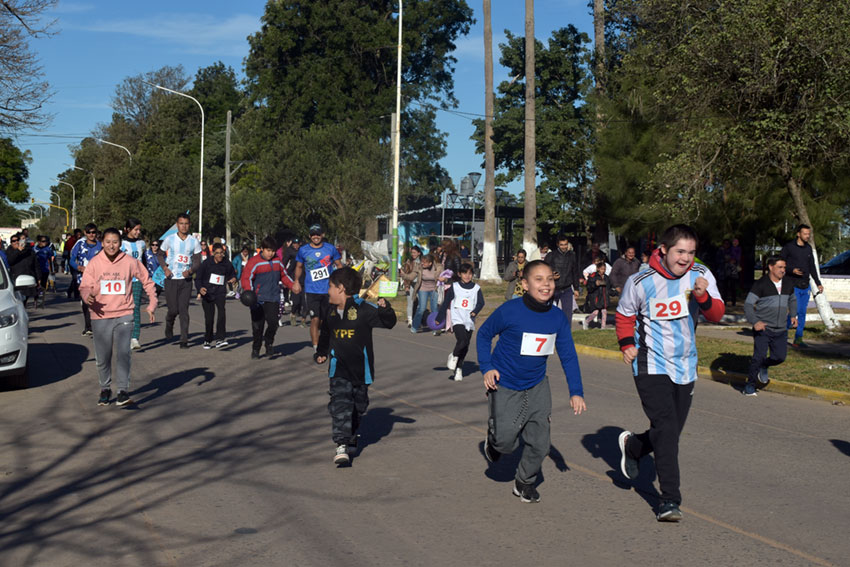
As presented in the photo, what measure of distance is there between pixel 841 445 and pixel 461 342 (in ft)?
16.5

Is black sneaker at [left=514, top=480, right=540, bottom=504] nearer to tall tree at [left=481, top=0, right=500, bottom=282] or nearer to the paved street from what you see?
the paved street

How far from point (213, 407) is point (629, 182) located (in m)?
21.8

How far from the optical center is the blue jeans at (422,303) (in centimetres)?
2053

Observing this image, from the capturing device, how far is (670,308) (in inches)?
245

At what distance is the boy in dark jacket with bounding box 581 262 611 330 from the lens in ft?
67.8

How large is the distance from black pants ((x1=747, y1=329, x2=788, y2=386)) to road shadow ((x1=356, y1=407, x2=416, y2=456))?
4.83 meters

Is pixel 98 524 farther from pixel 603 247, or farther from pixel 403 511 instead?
pixel 603 247

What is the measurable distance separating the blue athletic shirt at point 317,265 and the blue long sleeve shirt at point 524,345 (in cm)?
818

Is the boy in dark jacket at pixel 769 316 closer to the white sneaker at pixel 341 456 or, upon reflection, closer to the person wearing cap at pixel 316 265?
the person wearing cap at pixel 316 265

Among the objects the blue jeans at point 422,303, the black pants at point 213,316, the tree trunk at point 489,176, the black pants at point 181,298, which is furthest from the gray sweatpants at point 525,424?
the tree trunk at point 489,176

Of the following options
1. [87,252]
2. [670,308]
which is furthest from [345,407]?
[87,252]

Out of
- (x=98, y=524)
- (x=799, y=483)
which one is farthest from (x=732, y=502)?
(x=98, y=524)

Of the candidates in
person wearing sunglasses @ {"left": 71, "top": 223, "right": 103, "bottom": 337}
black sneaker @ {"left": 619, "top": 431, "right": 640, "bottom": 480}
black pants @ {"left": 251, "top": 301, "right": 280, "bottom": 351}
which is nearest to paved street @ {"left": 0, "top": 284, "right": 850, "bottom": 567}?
black sneaker @ {"left": 619, "top": 431, "right": 640, "bottom": 480}

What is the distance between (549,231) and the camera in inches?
1679
